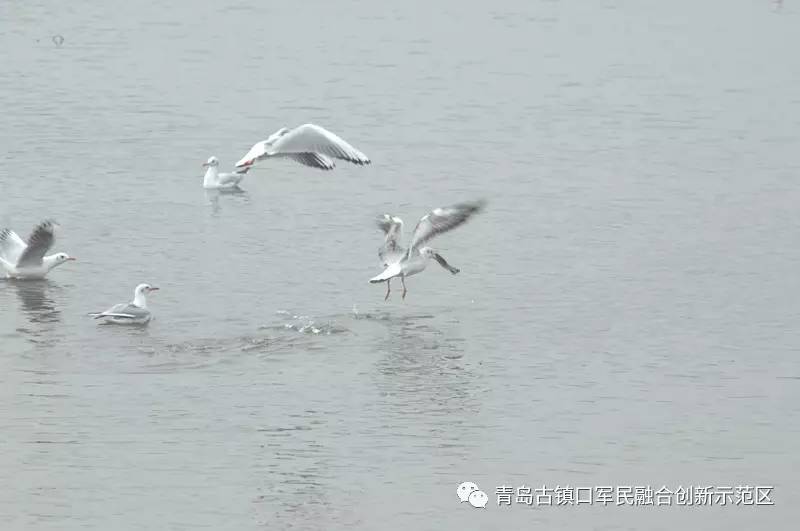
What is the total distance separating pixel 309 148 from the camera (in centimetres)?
1623

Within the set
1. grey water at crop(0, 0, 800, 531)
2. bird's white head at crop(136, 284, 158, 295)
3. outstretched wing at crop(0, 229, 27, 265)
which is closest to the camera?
grey water at crop(0, 0, 800, 531)

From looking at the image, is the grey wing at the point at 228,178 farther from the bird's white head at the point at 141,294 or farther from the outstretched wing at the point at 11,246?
the bird's white head at the point at 141,294

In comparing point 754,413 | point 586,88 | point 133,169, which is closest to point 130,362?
point 754,413

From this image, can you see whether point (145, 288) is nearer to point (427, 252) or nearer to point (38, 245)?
point (38, 245)

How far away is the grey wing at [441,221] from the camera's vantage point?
613 inches

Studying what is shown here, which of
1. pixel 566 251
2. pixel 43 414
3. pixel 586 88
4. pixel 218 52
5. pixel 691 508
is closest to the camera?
pixel 691 508

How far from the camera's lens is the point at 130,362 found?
1346cm

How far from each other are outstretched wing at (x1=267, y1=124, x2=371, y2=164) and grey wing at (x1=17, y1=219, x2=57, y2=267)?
222cm

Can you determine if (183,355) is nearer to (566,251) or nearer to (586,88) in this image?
(566,251)

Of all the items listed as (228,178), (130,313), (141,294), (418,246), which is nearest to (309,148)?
(418,246)

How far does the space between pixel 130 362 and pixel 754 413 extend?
4740 millimetres

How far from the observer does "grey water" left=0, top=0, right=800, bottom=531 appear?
11.2 meters

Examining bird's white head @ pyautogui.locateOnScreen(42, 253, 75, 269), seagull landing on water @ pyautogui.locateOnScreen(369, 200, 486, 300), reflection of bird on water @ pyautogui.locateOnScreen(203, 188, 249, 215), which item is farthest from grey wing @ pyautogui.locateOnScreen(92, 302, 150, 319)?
reflection of bird on water @ pyautogui.locateOnScreen(203, 188, 249, 215)

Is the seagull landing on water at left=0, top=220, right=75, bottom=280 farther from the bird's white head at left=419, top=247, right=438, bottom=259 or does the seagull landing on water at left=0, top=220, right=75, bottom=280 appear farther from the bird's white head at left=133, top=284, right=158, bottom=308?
the bird's white head at left=419, top=247, right=438, bottom=259
